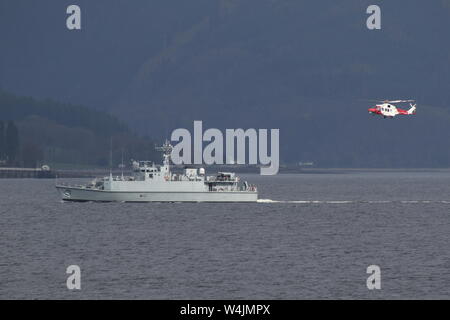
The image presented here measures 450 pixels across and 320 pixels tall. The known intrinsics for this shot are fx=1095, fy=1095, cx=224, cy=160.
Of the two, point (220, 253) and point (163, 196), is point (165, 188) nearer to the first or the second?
point (163, 196)

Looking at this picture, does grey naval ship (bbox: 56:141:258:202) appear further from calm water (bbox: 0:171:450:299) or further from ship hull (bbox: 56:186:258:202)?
calm water (bbox: 0:171:450:299)

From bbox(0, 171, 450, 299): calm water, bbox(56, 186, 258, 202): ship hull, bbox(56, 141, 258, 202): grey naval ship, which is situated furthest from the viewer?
bbox(56, 186, 258, 202): ship hull

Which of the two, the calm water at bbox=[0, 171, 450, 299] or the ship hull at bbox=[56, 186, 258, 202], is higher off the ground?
the ship hull at bbox=[56, 186, 258, 202]

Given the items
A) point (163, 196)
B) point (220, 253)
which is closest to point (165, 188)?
point (163, 196)

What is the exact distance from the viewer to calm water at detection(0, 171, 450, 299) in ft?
306

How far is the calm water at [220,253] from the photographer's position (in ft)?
306

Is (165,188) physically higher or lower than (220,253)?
higher

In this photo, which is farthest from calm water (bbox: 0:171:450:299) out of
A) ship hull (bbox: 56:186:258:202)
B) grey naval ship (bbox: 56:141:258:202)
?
grey naval ship (bbox: 56:141:258:202)

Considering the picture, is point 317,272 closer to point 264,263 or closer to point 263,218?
point 264,263

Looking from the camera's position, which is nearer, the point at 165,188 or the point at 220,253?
the point at 220,253

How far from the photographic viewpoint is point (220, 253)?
11850 cm

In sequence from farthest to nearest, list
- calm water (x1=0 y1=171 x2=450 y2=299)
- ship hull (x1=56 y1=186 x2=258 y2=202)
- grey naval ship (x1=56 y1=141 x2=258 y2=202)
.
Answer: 1. ship hull (x1=56 y1=186 x2=258 y2=202)
2. grey naval ship (x1=56 y1=141 x2=258 y2=202)
3. calm water (x1=0 y1=171 x2=450 y2=299)
